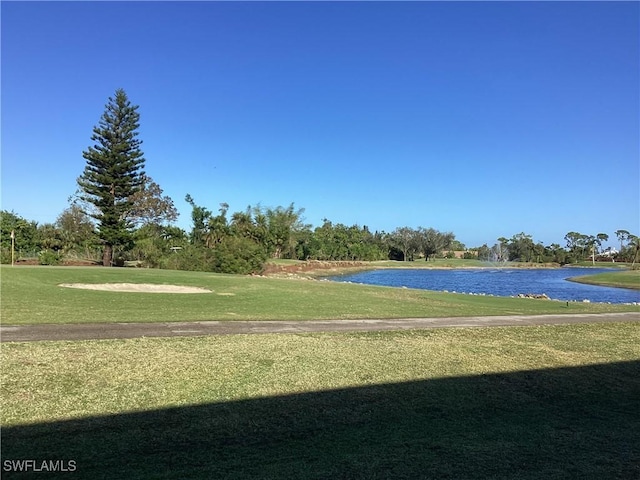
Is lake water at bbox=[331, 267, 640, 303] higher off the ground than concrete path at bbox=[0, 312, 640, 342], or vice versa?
concrete path at bbox=[0, 312, 640, 342]

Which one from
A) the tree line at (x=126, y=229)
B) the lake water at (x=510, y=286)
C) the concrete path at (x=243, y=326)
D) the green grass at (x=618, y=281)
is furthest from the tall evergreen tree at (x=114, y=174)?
the green grass at (x=618, y=281)

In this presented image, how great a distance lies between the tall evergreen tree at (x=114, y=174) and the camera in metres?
42.6

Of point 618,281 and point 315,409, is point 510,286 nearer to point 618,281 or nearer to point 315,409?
point 618,281

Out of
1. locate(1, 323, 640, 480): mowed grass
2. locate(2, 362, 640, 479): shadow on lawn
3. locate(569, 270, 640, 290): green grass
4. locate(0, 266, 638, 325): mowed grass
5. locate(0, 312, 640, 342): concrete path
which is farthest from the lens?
locate(569, 270, 640, 290): green grass

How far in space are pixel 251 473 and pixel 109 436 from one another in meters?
1.52

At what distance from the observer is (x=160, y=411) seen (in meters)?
4.93

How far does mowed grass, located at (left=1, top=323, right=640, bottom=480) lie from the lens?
3.92 metres

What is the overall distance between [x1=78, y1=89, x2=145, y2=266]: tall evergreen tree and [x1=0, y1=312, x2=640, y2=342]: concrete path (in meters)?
35.9

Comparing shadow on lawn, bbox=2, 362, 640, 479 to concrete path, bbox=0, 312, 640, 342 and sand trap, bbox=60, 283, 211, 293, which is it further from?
sand trap, bbox=60, 283, 211, 293

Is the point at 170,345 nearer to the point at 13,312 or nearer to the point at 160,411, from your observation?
the point at 160,411

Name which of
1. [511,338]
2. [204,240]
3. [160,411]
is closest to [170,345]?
[160,411]

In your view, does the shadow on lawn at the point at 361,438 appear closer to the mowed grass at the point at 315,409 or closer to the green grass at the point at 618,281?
the mowed grass at the point at 315,409

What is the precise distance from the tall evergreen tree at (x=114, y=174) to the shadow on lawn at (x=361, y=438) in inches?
1611

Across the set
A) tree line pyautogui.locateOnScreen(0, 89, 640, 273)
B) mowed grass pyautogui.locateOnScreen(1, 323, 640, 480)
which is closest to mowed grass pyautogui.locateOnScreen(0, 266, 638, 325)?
mowed grass pyautogui.locateOnScreen(1, 323, 640, 480)
